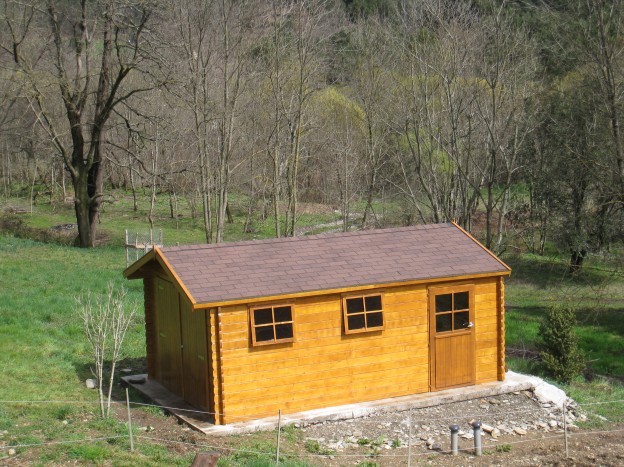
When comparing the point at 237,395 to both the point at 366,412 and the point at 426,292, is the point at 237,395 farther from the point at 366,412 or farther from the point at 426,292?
the point at 426,292

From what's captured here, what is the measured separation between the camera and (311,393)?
516 inches

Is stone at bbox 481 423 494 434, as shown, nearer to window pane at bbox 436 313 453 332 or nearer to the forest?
window pane at bbox 436 313 453 332

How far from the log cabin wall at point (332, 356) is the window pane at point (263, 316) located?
0.19 m

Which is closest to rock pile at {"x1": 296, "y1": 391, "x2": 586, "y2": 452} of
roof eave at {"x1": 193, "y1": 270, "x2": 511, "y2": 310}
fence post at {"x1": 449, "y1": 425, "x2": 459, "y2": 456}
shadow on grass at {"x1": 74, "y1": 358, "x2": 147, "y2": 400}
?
fence post at {"x1": 449, "y1": 425, "x2": 459, "y2": 456}

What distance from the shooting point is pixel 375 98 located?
35.4 m

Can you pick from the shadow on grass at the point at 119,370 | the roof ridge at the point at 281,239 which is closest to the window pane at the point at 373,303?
the roof ridge at the point at 281,239

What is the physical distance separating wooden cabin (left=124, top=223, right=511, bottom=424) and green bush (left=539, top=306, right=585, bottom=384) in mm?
2142

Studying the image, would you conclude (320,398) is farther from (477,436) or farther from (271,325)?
(477,436)

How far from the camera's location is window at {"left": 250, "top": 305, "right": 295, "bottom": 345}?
41.3ft

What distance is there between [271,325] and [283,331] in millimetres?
254

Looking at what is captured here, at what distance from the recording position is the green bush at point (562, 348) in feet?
52.6

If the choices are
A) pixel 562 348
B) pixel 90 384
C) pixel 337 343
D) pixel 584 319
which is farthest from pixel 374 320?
pixel 584 319

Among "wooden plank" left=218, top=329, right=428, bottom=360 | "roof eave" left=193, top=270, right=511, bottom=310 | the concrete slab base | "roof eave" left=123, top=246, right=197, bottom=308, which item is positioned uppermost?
"roof eave" left=123, top=246, right=197, bottom=308

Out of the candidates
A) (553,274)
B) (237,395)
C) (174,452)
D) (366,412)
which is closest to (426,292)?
(366,412)
